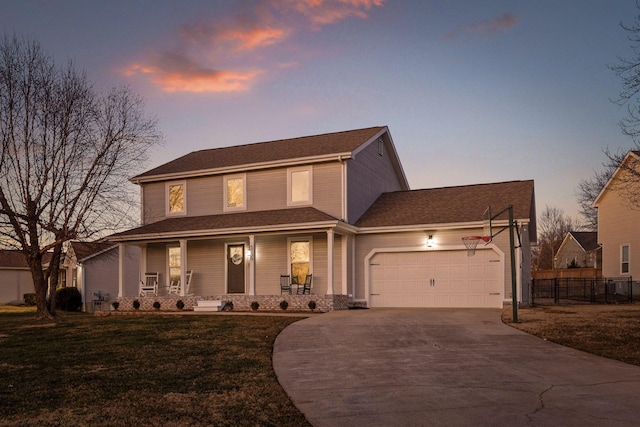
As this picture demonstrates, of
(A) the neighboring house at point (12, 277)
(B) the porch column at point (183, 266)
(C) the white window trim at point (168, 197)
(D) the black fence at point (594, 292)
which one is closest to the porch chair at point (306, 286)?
(B) the porch column at point (183, 266)

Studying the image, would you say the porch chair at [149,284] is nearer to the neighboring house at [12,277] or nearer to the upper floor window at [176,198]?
the upper floor window at [176,198]

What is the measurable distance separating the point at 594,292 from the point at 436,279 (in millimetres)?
10596

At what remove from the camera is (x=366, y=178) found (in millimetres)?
24656

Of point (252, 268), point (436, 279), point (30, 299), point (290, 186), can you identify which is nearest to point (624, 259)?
point (436, 279)

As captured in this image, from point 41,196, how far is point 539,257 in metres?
64.5

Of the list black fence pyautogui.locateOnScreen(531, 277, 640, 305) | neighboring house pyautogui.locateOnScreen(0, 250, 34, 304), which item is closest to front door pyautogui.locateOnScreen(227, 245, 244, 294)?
black fence pyautogui.locateOnScreen(531, 277, 640, 305)

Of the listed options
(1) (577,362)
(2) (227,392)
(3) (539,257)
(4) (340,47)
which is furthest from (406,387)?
(3) (539,257)

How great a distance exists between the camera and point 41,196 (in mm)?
19078

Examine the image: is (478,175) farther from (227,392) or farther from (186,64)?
(227,392)

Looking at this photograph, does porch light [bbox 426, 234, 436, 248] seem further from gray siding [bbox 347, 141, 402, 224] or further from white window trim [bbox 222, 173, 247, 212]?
white window trim [bbox 222, 173, 247, 212]

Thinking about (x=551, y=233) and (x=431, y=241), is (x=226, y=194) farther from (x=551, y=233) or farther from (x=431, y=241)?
(x=551, y=233)

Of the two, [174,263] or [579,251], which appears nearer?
[174,263]

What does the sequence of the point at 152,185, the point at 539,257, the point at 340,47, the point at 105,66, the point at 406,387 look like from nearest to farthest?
the point at 406,387 → the point at 340,47 → the point at 105,66 → the point at 152,185 → the point at 539,257

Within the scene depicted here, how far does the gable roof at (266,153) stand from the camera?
23.4 meters
